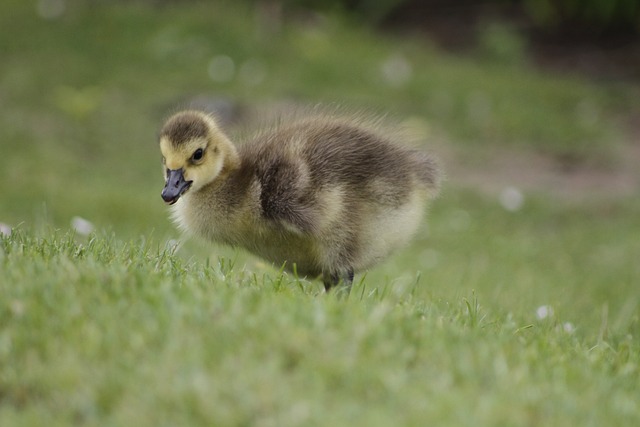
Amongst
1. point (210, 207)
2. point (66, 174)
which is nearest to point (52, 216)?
Result: point (66, 174)

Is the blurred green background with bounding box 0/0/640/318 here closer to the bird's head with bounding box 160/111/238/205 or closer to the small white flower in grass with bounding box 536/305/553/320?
the small white flower in grass with bounding box 536/305/553/320

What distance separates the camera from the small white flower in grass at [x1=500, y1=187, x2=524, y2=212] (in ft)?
32.2

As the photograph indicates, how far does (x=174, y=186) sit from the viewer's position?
436cm

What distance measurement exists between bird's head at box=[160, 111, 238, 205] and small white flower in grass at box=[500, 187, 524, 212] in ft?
18.9

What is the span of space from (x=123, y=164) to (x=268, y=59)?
3.40 meters

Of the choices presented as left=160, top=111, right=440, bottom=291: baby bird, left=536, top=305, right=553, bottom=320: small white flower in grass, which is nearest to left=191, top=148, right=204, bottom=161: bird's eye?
left=160, top=111, right=440, bottom=291: baby bird

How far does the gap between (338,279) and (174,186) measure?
0.88 m

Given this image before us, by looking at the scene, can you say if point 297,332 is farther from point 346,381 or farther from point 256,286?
point 256,286

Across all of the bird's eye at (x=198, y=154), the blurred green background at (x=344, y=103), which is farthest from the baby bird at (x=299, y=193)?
the blurred green background at (x=344, y=103)

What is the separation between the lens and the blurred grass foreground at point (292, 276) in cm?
272

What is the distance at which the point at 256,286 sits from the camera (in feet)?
12.2

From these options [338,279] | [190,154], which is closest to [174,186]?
[190,154]

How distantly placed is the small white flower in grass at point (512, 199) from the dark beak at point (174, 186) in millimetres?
5948

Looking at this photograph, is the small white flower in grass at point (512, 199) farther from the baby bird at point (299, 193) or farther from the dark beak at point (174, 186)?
the dark beak at point (174, 186)
